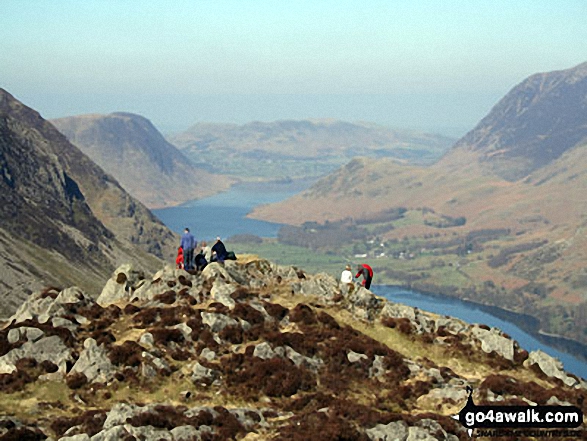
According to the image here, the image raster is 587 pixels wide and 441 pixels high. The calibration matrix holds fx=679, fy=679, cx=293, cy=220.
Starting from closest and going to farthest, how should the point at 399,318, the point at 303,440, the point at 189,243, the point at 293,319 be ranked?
the point at 303,440, the point at 293,319, the point at 399,318, the point at 189,243

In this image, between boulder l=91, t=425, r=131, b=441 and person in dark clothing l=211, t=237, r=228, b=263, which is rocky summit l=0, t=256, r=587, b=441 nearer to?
boulder l=91, t=425, r=131, b=441

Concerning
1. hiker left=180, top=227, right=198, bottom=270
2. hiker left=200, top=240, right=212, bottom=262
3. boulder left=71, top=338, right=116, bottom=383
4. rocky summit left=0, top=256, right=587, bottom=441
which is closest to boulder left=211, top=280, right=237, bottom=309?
rocky summit left=0, top=256, right=587, bottom=441

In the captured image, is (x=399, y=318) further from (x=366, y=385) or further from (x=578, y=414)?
(x=578, y=414)

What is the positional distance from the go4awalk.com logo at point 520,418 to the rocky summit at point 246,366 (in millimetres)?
1619

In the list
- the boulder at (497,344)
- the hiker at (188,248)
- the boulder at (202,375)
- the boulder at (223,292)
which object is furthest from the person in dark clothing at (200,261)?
the boulder at (497,344)

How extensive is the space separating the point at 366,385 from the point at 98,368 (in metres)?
17.7

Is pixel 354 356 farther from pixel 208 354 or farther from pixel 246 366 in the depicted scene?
pixel 208 354

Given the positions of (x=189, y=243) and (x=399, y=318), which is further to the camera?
(x=189, y=243)

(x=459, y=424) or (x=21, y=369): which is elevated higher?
(x=21, y=369)

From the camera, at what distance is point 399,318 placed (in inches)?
2287

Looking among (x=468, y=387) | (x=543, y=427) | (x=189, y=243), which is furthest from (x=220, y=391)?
(x=189, y=243)

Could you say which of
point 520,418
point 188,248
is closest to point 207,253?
point 188,248

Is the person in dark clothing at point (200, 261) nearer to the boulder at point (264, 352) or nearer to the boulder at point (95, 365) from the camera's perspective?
the boulder at point (264, 352)

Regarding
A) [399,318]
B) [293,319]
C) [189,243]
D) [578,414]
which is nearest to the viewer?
[578,414]
